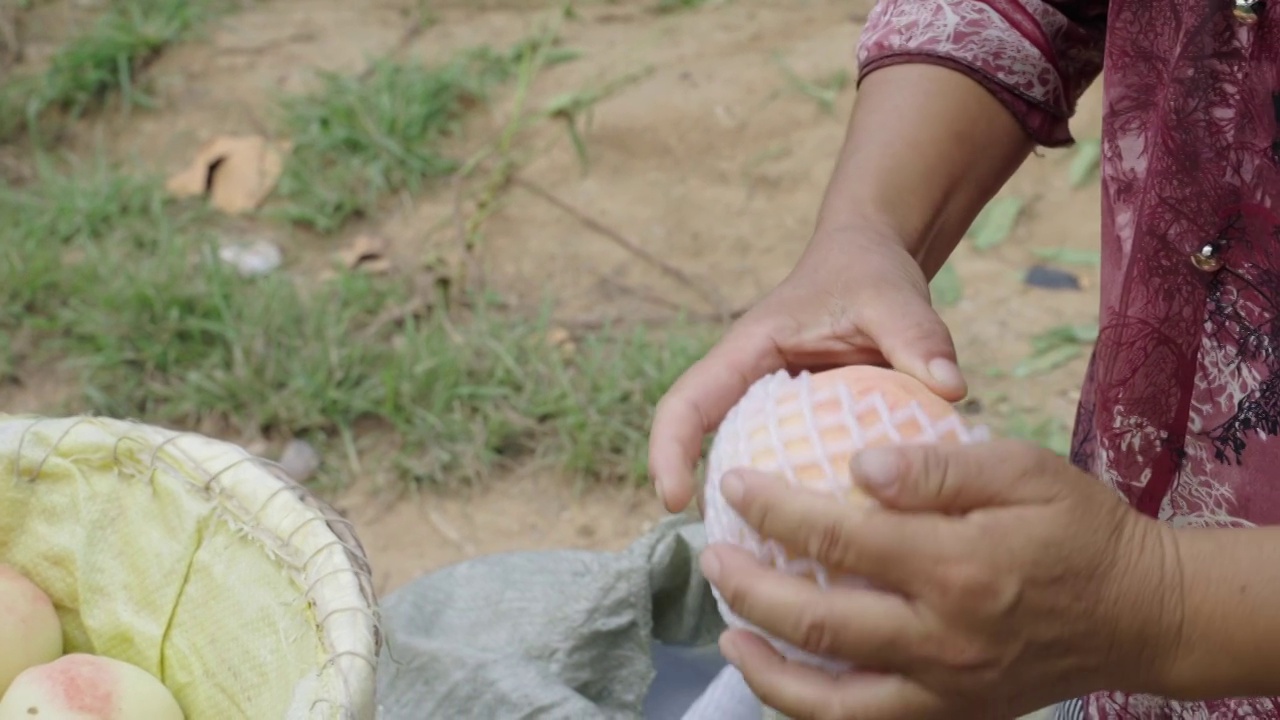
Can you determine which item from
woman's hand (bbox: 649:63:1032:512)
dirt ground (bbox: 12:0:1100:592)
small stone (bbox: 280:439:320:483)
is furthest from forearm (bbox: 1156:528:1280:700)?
small stone (bbox: 280:439:320:483)

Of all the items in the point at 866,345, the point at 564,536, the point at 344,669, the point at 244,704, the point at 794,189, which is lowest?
the point at 564,536

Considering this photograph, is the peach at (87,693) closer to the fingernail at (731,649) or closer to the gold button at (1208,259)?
the fingernail at (731,649)

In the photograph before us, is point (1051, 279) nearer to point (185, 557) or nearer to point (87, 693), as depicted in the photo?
point (185, 557)

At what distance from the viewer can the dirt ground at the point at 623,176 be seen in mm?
2512

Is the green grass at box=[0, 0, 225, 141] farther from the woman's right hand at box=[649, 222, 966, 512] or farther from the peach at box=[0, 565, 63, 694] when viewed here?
the woman's right hand at box=[649, 222, 966, 512]

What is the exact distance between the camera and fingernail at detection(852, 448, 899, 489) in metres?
0.86

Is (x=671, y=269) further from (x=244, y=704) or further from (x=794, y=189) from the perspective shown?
(x=244, y=704)

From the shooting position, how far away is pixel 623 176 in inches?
135

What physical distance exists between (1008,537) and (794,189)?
255cm

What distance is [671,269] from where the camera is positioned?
10.2 feet

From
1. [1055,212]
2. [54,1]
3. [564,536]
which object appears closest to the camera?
[564,536]

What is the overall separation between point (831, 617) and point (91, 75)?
3.29 m

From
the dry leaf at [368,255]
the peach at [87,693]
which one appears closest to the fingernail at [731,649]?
the peach at [87,693]

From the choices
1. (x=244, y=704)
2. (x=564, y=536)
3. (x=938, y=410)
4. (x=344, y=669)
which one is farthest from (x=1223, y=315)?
(x=564, y=536)
